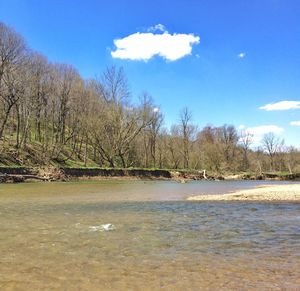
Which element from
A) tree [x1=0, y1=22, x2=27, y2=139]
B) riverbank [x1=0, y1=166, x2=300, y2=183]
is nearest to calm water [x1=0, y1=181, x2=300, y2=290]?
riverbank [x1=0, y1=166, x2=300, y2=183]

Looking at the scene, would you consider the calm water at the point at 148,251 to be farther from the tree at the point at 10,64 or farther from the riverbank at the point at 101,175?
the tree at the point at 10,64

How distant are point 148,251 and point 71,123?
226ft

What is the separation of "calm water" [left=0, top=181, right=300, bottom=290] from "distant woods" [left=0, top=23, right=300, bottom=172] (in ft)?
136

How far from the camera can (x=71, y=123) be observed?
76.1 meters

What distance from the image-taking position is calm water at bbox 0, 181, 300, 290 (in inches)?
278

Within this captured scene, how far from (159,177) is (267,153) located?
62618 mm

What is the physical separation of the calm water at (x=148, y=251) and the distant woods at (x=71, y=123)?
41.5 metres

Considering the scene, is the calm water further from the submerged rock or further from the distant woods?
the distant woods

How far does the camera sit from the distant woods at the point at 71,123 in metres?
53.9

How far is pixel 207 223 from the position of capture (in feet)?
46.7

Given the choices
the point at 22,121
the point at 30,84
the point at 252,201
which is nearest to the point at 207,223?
the point at 252,201

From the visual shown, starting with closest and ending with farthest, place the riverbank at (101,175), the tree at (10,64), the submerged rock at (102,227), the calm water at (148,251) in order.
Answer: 1. the calm water at (148,251)
2. the submerged rock at (102,227)
3. the riverbank at (101,175)
4. the tree at (10,64)

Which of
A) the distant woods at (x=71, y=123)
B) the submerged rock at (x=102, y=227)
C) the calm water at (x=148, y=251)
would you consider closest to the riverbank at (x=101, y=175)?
the distant woods at (x=71, y=123)

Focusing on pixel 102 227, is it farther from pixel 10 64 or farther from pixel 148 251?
pixel 10 64
